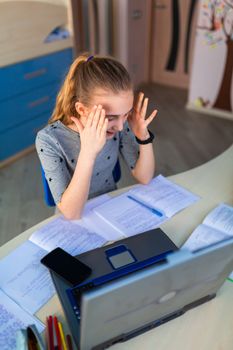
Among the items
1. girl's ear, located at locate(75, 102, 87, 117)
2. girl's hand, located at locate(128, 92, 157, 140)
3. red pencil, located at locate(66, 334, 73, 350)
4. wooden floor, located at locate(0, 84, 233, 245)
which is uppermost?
girl's ear, located at locate(75, 102, 87, 117)

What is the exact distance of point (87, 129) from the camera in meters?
1.01

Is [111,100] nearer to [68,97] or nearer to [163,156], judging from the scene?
[68,97]

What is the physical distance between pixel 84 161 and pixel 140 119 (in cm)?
30

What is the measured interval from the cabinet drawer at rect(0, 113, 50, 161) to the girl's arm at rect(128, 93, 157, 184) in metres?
1.76

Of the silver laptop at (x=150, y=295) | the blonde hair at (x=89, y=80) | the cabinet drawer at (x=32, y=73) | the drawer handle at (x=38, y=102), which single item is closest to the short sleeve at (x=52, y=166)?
the blonde hair at (x=89, y=80)

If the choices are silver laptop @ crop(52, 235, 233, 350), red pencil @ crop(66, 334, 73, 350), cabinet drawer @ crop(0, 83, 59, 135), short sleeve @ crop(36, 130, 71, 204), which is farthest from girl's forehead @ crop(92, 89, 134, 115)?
cabinet drawer @ crop(0, 83, 59, 135)

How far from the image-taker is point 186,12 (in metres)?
4.10

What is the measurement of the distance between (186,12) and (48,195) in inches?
145

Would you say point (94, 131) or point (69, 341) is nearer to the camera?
point (69, 341)

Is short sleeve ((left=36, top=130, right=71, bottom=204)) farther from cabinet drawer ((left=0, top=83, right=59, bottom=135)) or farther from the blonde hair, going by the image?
cabinet drawer ((left=0, top=83, right=59, bottom=135))

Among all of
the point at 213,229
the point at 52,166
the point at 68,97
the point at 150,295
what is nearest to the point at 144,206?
the point at 213,229

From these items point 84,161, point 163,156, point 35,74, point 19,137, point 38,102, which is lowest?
point 163,156

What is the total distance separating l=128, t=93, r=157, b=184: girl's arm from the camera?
1.20 meters

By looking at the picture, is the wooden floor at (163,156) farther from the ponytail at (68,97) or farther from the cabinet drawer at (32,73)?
the ponytail at (68,97)
